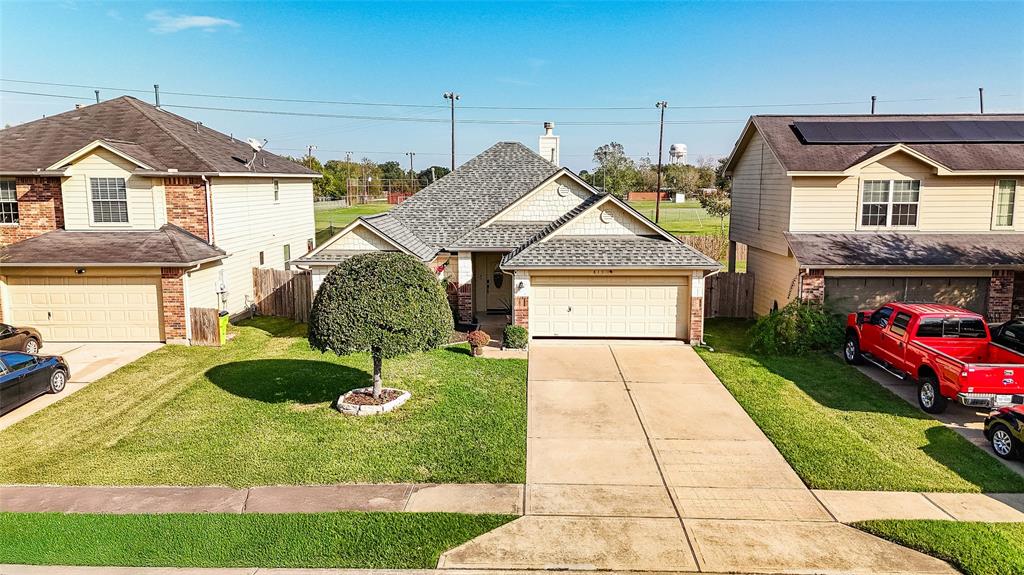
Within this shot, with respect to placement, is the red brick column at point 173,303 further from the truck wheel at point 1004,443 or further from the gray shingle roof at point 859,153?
the truck wheel at point 1004,443

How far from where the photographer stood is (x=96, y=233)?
773 inches

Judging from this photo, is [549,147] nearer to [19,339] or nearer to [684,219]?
[19,339]

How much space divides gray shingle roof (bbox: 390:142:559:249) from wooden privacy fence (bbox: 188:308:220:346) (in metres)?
7.24

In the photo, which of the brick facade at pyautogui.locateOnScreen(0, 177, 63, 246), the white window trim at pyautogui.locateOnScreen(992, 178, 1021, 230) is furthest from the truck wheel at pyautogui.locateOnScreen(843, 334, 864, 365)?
the brick facade at pyautogui.locateOnScreen(0, 177, 63, 246)

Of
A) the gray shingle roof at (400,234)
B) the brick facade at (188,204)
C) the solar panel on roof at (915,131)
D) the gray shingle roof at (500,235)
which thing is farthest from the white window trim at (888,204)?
the brick facade at (188,204)

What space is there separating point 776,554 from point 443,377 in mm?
9088

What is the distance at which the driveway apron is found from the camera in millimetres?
8070

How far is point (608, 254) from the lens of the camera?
18922 millimetres

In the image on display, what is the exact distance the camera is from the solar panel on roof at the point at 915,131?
20516 millimetres

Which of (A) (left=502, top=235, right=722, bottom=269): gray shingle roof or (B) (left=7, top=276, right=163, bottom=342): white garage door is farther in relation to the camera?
(B) (left=7, top=276, right=163, bottom=342): white garage door

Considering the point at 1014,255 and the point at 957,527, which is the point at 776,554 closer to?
the point at 957,527

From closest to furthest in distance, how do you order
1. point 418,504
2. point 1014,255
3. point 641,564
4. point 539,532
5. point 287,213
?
point 641,564 < point 539,532 < point 418,504 < point 1014,255 < point 287,213

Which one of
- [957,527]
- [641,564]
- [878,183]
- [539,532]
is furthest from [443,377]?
[878,183]

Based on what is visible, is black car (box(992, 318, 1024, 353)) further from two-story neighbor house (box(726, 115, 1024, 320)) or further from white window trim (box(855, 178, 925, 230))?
white window trim (box(855, 178, 925, 230))
